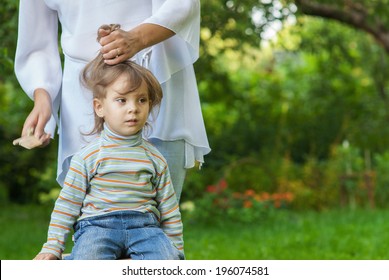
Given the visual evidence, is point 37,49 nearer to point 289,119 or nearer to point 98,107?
point 98,107

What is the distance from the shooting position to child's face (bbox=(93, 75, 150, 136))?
234 centimetres

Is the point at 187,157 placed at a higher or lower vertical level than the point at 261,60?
lower

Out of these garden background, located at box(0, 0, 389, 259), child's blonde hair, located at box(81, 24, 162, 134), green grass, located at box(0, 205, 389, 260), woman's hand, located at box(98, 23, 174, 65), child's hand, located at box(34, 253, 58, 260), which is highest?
garden background, located at box(0, 0, 389, 259)

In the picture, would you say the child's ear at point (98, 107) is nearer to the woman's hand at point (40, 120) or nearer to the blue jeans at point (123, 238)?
the woman's hand at point (40, 120)

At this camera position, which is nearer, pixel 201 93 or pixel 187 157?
pixel 187 157

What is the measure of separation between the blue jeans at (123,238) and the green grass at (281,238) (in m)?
3.86

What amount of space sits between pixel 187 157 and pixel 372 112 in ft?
31.5

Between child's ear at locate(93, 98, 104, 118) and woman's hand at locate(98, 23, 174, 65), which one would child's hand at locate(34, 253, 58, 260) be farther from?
woman's hand at locate(98, 23, 174, 65)

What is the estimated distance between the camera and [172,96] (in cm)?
257

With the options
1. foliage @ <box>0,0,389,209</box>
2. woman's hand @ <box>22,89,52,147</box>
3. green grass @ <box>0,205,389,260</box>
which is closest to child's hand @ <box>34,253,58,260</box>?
woman's hand @ <box>22,89,52,147</box>

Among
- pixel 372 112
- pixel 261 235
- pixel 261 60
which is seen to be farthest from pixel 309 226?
pixel 261 60

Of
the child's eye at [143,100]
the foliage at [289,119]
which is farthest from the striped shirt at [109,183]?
the foliage at [289,119]

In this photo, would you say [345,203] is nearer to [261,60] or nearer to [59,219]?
[261,60]
